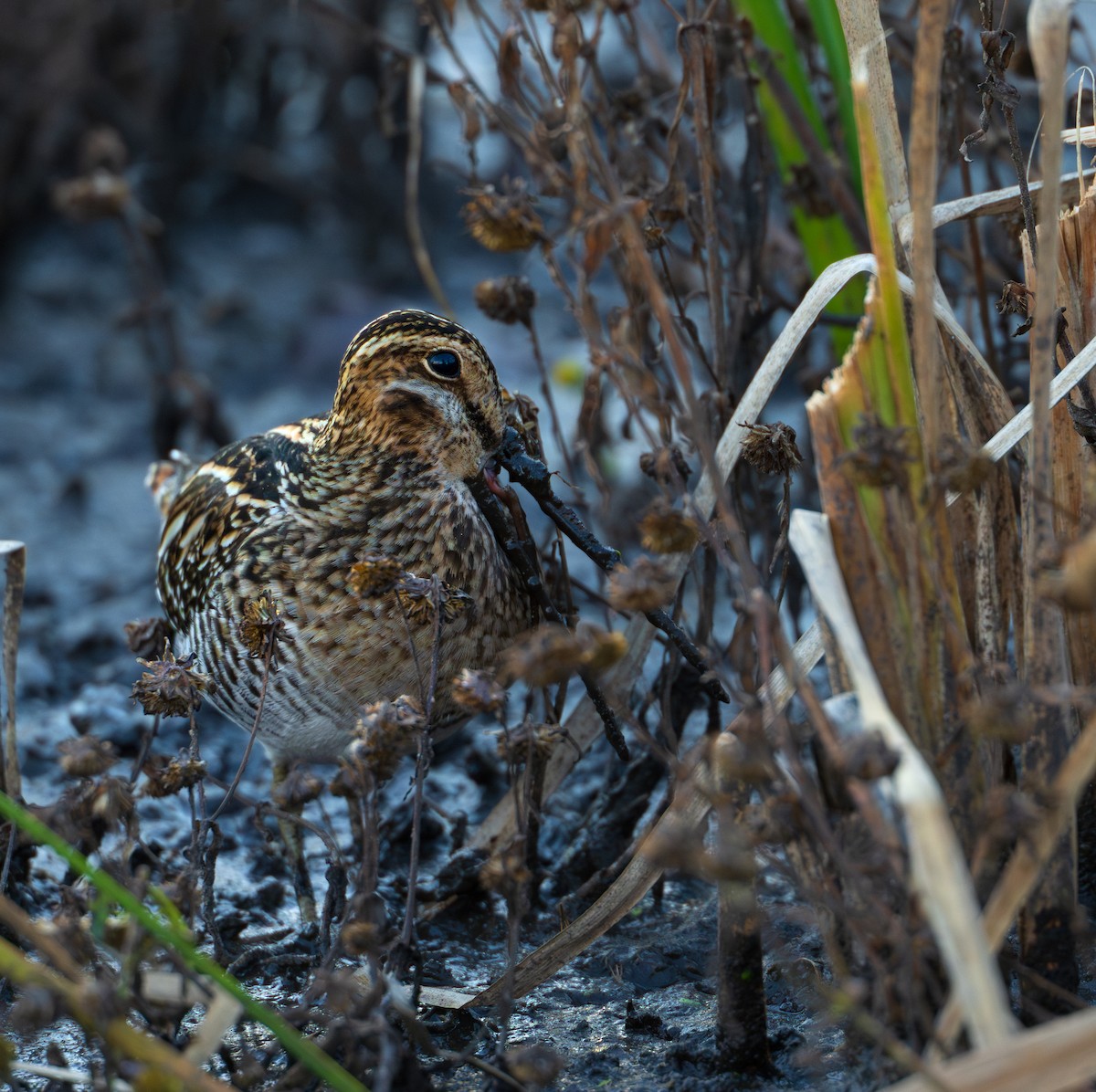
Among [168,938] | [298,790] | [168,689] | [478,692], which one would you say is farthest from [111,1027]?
[168,689]

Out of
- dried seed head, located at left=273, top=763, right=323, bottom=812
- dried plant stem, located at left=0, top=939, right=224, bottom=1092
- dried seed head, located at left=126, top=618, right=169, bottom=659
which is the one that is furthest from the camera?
dried seed head, located at left=126, top=618, right=169, bottom=659

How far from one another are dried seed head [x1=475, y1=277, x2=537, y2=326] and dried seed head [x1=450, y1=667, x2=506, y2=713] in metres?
0.90

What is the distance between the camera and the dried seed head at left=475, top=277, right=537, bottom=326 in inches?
95.8

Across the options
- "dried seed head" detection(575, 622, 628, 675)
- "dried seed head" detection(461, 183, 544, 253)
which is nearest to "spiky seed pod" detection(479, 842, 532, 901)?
"dried seed head" detection(575, 622, 628, 675)

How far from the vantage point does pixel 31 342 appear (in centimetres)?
553

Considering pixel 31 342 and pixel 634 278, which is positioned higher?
pixel 31 342

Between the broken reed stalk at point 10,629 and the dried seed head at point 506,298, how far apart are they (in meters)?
1.00

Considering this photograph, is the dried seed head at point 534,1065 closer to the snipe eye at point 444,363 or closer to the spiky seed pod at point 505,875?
the spiky seed pod at point 505,875

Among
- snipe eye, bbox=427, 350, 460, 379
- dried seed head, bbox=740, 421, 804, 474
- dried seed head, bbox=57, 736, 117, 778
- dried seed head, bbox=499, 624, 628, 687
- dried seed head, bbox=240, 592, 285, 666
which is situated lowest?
dried seed head, bbox=57, 736, 117, 778

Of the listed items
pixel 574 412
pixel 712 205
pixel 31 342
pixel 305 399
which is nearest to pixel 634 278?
pixel 712 205

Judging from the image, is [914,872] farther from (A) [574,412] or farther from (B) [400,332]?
(A) [574,412]

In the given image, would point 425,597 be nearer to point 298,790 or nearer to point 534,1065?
point 298,790

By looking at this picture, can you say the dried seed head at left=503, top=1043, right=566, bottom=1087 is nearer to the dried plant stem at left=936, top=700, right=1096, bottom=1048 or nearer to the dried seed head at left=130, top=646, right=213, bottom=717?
the dried plant stem at left=936, top=700, right=1096, bottom=1048

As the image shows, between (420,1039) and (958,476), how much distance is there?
999 millimetres
